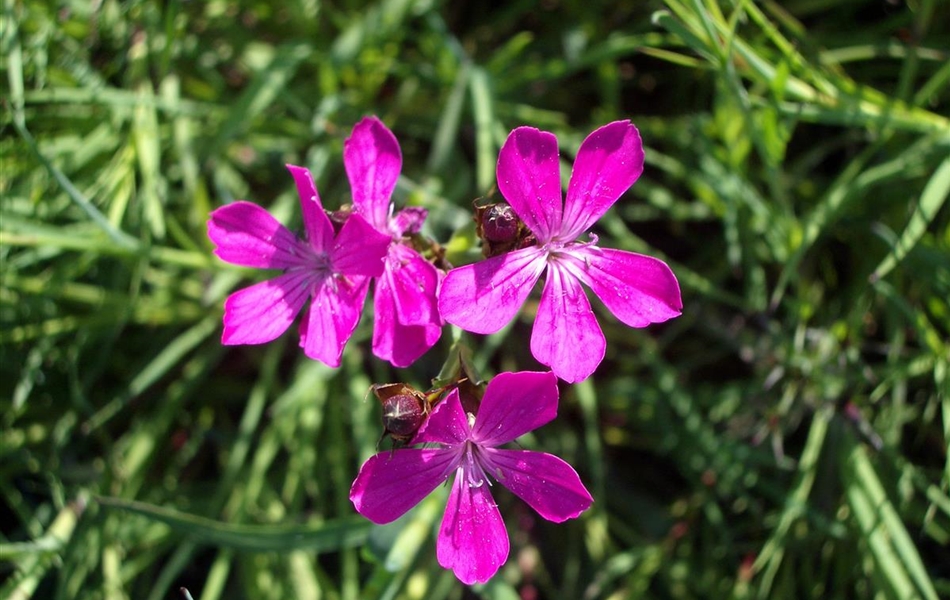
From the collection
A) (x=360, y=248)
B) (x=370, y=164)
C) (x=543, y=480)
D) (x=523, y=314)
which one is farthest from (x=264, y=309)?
(x=523, y=314)

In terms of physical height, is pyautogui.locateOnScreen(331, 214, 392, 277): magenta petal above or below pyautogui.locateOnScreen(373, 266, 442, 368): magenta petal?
above

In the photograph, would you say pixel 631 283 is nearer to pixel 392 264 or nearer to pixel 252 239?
pixel 392 264

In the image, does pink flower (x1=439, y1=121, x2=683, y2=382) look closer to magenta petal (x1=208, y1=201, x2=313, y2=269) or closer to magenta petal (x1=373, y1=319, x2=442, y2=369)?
magenta petal (x1=373, y1=319, x2=442, y2=369)

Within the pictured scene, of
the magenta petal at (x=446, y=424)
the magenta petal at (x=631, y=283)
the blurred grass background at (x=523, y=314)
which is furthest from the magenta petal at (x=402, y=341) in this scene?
the blurred grass background at (x=523, y=314)

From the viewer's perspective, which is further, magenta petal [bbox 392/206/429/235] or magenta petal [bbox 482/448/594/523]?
magenta petal [bbox 392/206/429/235]

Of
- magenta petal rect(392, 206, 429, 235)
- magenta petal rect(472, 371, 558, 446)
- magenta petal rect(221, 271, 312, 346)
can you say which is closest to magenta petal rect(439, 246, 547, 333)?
magenta petal rect(472, 371, 558, 446)

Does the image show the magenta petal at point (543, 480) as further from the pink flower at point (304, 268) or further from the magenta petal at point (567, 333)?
the pink flower at point (304, 268)
